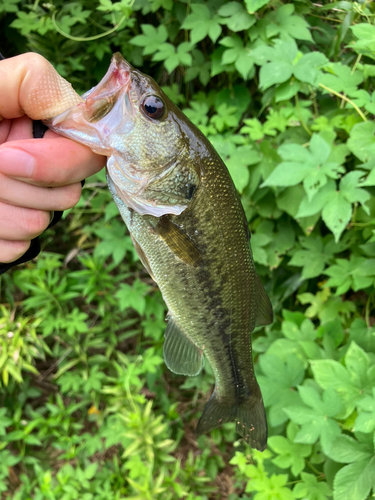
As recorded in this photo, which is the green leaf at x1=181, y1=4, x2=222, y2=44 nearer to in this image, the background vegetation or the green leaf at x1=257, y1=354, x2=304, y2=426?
the background vegetation

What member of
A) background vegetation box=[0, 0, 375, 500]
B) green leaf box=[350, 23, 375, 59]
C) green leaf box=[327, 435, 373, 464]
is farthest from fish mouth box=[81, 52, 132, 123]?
green leaf box=[327, 435, 373, 464]

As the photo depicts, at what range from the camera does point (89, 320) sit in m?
2.48

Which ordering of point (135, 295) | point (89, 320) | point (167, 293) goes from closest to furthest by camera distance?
point (167, 293), point (135, 295), point (89, 320)

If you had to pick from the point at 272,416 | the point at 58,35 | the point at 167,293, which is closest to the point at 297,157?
the point at 167,293

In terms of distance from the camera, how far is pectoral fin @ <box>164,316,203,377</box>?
1.16 m

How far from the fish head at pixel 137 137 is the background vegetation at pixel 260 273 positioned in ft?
1.66

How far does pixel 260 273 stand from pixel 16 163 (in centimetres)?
131

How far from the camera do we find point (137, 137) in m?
0.84

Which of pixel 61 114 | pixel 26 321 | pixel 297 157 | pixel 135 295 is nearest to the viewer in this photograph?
pixel 61 114

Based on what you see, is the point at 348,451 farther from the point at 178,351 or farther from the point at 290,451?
the point at 178,351

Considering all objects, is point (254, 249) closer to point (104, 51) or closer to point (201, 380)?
point (201, 380)

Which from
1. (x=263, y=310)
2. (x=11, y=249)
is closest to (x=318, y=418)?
(x=263, y=310)

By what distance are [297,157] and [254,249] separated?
1.60 ft

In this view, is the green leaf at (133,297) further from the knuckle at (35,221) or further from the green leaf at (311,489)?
the green leaf at (311,489)
